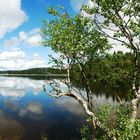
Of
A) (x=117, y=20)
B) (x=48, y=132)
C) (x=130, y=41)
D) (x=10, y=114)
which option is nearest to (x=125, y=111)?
(x=130, y=41)

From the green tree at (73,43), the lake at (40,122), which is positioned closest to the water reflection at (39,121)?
Answer: the lake at (40,122)

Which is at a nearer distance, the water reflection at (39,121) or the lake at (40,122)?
the lake at (40,122)

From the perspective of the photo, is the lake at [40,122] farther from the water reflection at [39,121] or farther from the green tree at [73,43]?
the green tree at [73,43]

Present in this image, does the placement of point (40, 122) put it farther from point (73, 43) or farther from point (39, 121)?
point (73, 43)

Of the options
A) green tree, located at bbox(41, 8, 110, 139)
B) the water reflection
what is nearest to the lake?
the water reflection

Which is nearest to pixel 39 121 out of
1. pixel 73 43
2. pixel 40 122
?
pixel 40 122

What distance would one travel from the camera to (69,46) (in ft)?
64.6

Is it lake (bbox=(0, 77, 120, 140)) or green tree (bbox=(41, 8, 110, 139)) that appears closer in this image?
green tree (bbox=(41, 8, 110, 139))

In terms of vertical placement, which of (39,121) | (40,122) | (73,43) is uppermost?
(73,43)

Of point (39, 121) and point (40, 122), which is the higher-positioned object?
point (39, 121)

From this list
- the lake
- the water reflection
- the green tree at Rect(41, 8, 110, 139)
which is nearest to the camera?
the green tree at Rect(41, 8, 110, 139)

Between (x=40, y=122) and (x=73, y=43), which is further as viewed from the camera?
(x=40, y=122)

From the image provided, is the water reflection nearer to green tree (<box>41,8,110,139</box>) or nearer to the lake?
the lake

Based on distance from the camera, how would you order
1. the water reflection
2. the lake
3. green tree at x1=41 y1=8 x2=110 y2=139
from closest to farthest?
green tree at x1=41 y1=8 x2=110 y2=139
the lake
the water reflection
